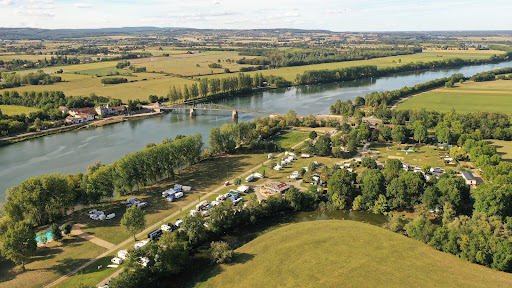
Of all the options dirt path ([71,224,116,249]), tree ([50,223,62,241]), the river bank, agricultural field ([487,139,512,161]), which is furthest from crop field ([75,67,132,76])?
agricultural field ([487,139,512,161])

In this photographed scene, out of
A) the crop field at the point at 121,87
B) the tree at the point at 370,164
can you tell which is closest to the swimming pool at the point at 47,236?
the tree at the point at 370,164

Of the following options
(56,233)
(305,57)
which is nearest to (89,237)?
(56,233)

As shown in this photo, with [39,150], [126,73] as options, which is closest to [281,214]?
[39,150]

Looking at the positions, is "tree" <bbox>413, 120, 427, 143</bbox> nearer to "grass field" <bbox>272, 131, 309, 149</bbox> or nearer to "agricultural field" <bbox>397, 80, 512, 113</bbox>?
"grass field" <bbox>272, 131, 309, 149</bbox>

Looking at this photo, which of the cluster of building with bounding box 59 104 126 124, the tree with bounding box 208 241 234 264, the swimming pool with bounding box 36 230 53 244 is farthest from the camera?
the cluster of building with bounding box 59 104 126 124

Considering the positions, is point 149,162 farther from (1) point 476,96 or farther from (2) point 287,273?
(1) point 476,96

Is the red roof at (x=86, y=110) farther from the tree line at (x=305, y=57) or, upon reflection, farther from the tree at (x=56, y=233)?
the tree line at (x=305, y=57)
